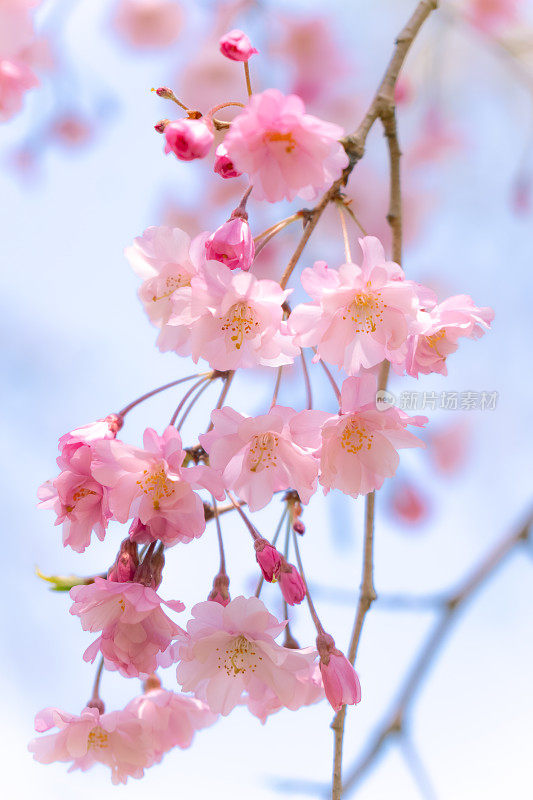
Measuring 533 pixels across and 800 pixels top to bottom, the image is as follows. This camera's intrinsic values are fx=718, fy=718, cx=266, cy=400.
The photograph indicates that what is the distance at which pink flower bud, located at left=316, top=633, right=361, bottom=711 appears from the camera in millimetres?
711

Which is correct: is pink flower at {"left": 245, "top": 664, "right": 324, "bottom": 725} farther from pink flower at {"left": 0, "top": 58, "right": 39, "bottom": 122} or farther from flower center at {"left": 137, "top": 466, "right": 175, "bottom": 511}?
pink flower at {"left": 0, "top": 58, "right": 39, "bottom": 122}

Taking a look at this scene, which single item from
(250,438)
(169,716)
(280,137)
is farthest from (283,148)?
(169,716)

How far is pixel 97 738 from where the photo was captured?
0.86 m

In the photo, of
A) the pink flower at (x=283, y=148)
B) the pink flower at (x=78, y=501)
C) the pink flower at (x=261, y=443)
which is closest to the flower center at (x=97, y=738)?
the pink flower at (x=78, y=501)

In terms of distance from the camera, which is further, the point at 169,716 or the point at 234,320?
the point at 169,716

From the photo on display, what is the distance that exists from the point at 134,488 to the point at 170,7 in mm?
2937

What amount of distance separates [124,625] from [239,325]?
0.32 m

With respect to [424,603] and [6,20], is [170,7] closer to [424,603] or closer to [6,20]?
[6,20]

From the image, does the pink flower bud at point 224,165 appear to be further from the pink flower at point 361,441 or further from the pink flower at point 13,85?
the pink flower at point 13,85

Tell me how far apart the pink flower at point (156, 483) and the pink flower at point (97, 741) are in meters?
0.29

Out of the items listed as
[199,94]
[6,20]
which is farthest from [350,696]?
[199,94]

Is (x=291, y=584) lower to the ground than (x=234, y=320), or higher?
lower

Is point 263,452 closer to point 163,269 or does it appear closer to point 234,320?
point 234,320

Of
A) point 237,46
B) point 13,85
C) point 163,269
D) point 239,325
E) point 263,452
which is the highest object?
point 13,85
